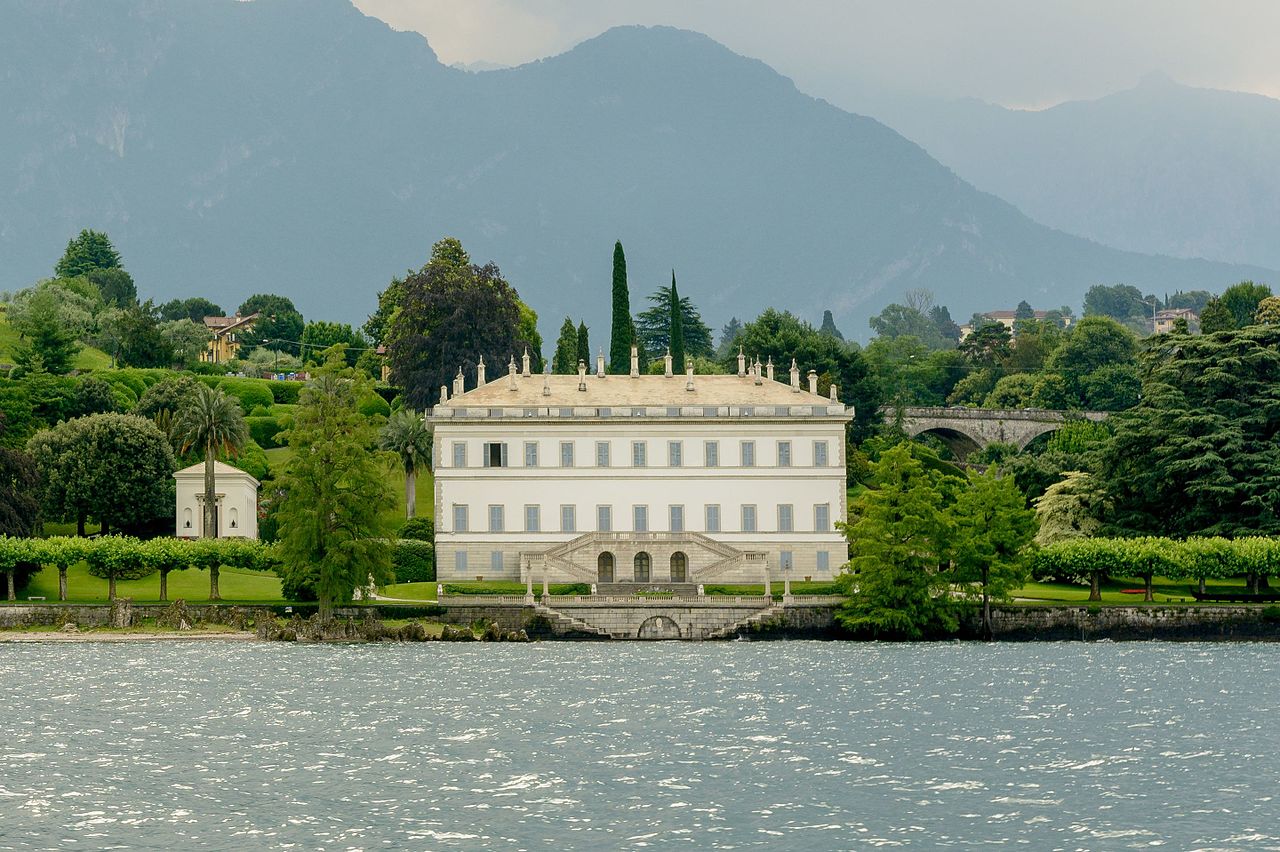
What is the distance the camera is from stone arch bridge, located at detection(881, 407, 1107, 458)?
135 m

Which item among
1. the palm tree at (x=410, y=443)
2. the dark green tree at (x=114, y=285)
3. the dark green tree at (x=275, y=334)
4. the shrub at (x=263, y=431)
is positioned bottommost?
the palm tree at (x=410, y=443)

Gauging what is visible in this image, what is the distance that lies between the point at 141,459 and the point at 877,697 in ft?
155

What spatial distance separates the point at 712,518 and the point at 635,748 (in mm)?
38131

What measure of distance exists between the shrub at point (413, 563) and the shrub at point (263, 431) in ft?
102

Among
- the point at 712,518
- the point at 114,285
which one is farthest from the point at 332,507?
the point at 114,285

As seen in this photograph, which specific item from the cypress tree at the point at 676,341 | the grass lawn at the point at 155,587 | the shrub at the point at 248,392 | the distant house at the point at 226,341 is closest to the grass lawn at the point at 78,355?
the shrub at the point at 248,392

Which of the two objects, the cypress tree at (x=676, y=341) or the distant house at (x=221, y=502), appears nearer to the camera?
the distant house at (x=221, y=502)

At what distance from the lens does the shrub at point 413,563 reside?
8581 cm

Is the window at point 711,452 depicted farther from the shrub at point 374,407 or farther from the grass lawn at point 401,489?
the shrub at point 374,407

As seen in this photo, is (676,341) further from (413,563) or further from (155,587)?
(155,587)

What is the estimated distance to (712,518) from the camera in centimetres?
8675

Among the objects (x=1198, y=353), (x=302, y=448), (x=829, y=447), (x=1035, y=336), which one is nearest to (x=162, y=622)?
(x=302, y=448)

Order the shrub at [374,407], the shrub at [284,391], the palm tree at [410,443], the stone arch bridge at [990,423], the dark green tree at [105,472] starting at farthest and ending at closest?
the stone arch bridge at [990,423]
the shrub at [284,391]
the shrub at [374,407]
the palm tree at [410,443]
the dark green tree at [105,472]

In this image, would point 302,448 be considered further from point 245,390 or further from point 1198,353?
point 245,390
